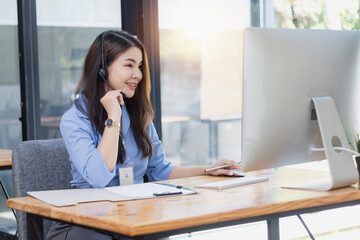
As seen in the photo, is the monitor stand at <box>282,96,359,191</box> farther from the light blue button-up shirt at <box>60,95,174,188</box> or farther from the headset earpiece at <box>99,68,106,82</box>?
the headset earpiece at <box>99,68,106,82</box>


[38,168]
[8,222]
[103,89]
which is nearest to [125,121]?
[103,89]

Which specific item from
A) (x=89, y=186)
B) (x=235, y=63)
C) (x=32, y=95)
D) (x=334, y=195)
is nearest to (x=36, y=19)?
(x=32, y=95)

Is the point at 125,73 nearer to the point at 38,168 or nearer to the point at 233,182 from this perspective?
the point at 38,168

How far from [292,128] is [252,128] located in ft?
0.52

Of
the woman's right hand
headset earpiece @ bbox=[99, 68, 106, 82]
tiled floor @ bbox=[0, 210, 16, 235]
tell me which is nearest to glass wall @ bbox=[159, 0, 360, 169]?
tiled floor @ bbox=[0, 210, 16, 235]

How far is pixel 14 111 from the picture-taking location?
390 cm

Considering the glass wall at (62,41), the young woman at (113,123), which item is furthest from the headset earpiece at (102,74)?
the glass wall at (62,41)

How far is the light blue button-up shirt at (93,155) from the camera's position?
205 cm

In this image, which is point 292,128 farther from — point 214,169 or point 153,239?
point 153,239

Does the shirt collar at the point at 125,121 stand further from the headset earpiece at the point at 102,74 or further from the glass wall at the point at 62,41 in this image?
the glass wall at the point at 62,41

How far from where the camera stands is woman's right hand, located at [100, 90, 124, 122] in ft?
7.24

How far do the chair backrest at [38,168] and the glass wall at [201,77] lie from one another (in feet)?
5.37

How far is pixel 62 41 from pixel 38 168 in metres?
1.75

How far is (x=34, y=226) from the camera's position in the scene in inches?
72.7
